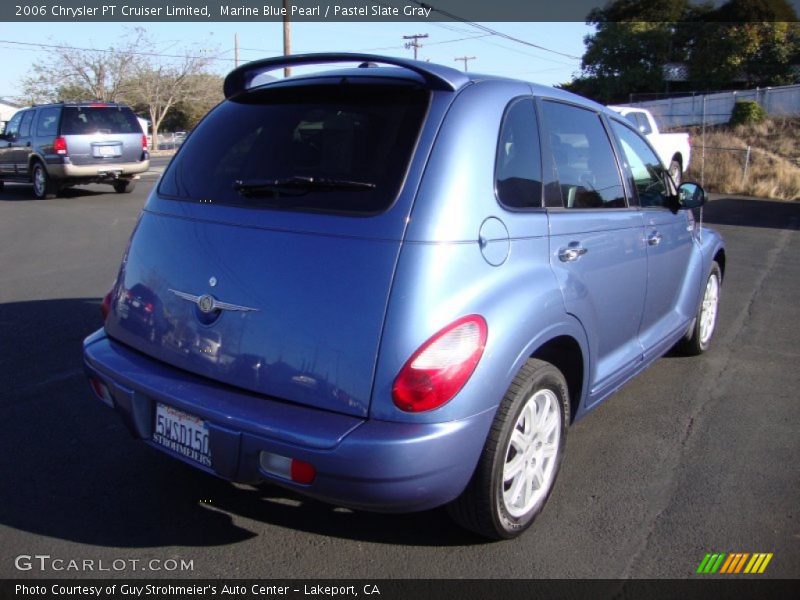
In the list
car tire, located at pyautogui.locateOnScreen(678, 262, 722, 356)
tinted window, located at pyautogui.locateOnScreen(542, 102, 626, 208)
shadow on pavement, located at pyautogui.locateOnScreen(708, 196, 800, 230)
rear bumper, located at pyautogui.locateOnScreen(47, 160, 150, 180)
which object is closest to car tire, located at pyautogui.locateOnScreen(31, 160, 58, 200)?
rear bumper, located at pyautogui.locateOnScreen(47, 160, 150, 180)

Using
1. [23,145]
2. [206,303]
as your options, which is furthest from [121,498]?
[23,145]

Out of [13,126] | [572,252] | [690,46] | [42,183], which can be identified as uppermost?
[690,46]

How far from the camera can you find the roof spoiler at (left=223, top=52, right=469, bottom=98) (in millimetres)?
2844

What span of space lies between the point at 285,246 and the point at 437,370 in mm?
732

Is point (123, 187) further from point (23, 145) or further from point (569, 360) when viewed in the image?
point (569, 360)

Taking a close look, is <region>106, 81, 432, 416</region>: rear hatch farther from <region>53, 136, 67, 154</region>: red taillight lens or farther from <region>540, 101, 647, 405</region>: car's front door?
<region>53, 136, 67, 154</region>: red taillight lens

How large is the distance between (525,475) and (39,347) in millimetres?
3858

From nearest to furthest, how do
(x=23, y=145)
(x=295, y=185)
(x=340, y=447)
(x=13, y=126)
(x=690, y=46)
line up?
(x=340, y=447) → (x=295, y=185) → (x=23, y=145) → (x=13, y=126) → (x=690, y=46)

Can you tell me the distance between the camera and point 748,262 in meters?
9.38

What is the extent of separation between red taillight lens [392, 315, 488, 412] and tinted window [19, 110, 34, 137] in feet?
51.8

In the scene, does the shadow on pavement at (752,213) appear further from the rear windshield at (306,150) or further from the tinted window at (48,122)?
the tinted window at (48,122)

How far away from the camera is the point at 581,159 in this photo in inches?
141
